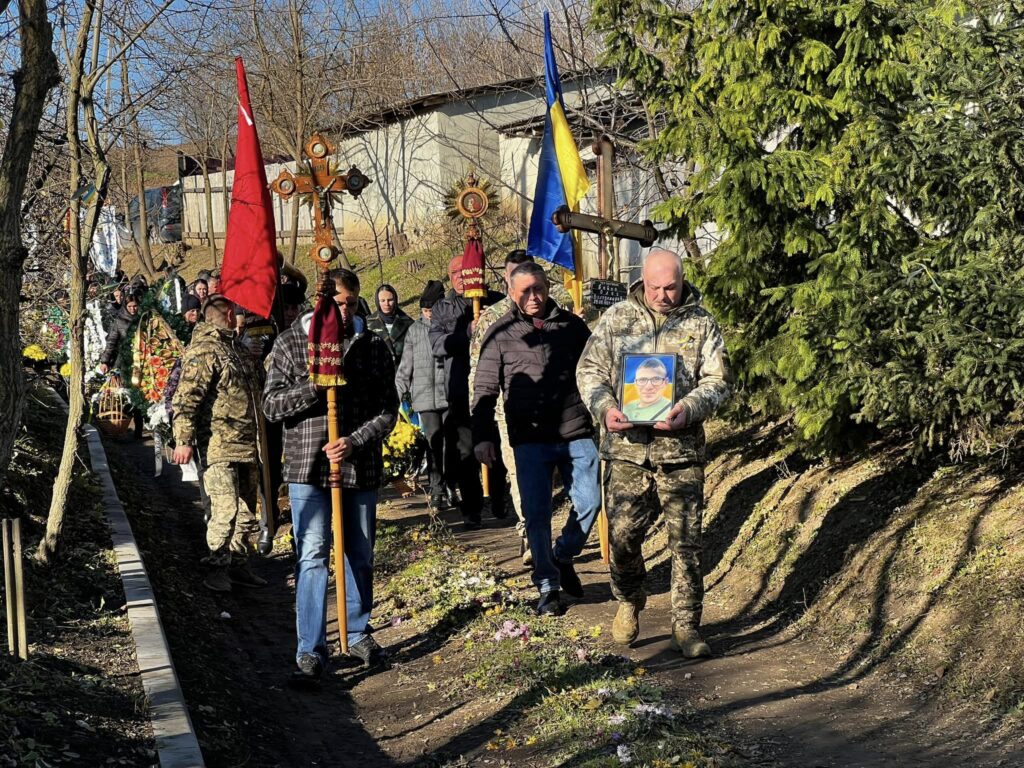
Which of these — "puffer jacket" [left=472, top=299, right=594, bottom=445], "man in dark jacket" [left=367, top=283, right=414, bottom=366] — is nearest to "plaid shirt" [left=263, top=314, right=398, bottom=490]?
"puffer jacket" [left=472, top=299, right=594, bottom=445]

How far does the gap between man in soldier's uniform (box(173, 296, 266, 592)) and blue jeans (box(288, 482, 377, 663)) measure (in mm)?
2286

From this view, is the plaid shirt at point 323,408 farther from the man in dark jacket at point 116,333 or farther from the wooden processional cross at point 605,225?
the man in dark jacket at point 116,333

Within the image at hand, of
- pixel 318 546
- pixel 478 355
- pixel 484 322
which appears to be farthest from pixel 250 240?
pixel 318 546

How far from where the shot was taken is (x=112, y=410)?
733 inches

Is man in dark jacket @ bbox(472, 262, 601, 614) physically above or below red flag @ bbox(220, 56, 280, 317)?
below

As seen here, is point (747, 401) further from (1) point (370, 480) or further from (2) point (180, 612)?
(2) point (180, 612)

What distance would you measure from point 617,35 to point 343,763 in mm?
6446

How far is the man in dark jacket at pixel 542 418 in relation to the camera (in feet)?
26.7

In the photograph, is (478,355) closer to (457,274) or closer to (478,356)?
(478,356)

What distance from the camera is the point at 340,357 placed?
702 cm

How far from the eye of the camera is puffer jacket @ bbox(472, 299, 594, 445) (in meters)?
8.15

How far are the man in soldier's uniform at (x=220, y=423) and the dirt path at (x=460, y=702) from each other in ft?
1.74

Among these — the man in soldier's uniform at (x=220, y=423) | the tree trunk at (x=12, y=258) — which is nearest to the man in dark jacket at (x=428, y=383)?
the man in soldier's uniform at (x=220, y=423)

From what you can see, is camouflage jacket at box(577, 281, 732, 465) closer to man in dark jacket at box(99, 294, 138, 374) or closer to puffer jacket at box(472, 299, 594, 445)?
puffer jacket at box(472, 299, 594, 445)
